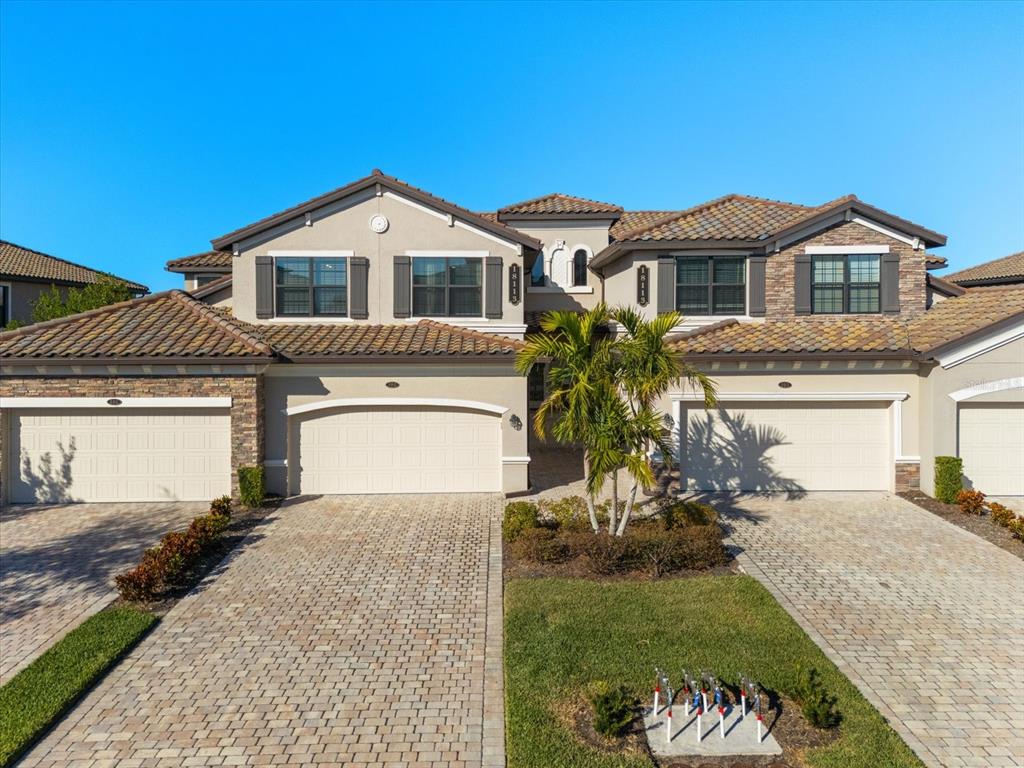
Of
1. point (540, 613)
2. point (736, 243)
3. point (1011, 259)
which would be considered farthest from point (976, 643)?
point (1011, 259)

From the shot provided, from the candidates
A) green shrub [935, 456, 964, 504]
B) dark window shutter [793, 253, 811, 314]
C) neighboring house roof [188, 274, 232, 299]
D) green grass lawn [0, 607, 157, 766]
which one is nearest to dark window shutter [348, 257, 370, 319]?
neighboring house roof [188, 274, 232, 299]

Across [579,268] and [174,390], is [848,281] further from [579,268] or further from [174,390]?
[174,390]

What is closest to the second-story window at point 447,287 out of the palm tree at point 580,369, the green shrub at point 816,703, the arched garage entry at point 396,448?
the arched garage entry at point 396,448

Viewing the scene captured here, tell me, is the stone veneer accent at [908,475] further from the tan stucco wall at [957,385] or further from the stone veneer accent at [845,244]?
the stone veneer accent at [845,244]

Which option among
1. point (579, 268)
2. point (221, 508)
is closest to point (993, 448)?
point (579, 268)

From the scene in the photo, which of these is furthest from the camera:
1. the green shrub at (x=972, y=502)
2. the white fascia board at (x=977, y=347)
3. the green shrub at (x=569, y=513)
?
the white fascia board at (x=977, y=347)

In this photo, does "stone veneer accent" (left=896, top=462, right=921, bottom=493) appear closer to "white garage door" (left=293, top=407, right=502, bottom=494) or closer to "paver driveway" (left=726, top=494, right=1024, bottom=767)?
"paver driveway" (left=726, top=494, right=1024, bottom=767)
